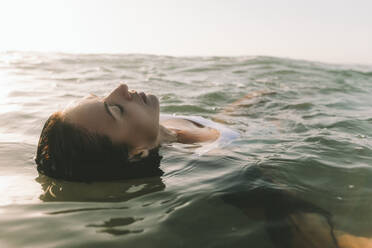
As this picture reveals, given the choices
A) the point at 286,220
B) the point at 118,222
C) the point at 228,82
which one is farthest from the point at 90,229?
the point at 228,82

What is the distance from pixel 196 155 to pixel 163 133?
572 millimetres

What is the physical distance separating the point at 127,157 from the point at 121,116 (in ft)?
1.20

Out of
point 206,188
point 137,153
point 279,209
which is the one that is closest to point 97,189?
point 137,153

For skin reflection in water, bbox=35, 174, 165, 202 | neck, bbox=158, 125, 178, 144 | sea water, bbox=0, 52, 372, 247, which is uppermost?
neck, bbox=158, 125, 178, 144

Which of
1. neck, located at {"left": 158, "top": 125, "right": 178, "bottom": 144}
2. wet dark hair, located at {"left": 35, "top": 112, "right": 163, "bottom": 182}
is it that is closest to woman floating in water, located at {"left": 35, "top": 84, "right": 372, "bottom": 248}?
wet dark hair, located at {"left": 35, "top": 112, "right": 163, "bottom": 182}

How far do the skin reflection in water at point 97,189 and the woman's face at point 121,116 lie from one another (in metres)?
0.41

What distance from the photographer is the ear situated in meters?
2.99

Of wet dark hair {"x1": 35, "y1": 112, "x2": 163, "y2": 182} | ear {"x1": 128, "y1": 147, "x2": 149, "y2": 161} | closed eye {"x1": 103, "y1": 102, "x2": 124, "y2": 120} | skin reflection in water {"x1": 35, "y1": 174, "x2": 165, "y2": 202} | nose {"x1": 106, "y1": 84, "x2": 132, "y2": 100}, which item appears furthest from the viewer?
ear {"x1": 128, "y1": 147, "x2": 149, "y2": 161}

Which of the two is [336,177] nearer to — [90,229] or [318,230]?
[318,230]

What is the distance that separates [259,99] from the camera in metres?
6.57

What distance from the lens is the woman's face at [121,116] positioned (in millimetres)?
2660

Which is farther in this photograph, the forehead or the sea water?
the forehead

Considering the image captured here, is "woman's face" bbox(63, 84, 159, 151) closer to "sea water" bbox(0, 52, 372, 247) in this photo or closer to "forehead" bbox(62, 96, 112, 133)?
"forehead" bbox(62, 96, 112, 133)

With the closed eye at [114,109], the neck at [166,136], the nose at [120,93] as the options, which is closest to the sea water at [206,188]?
the neck at [166,136]
